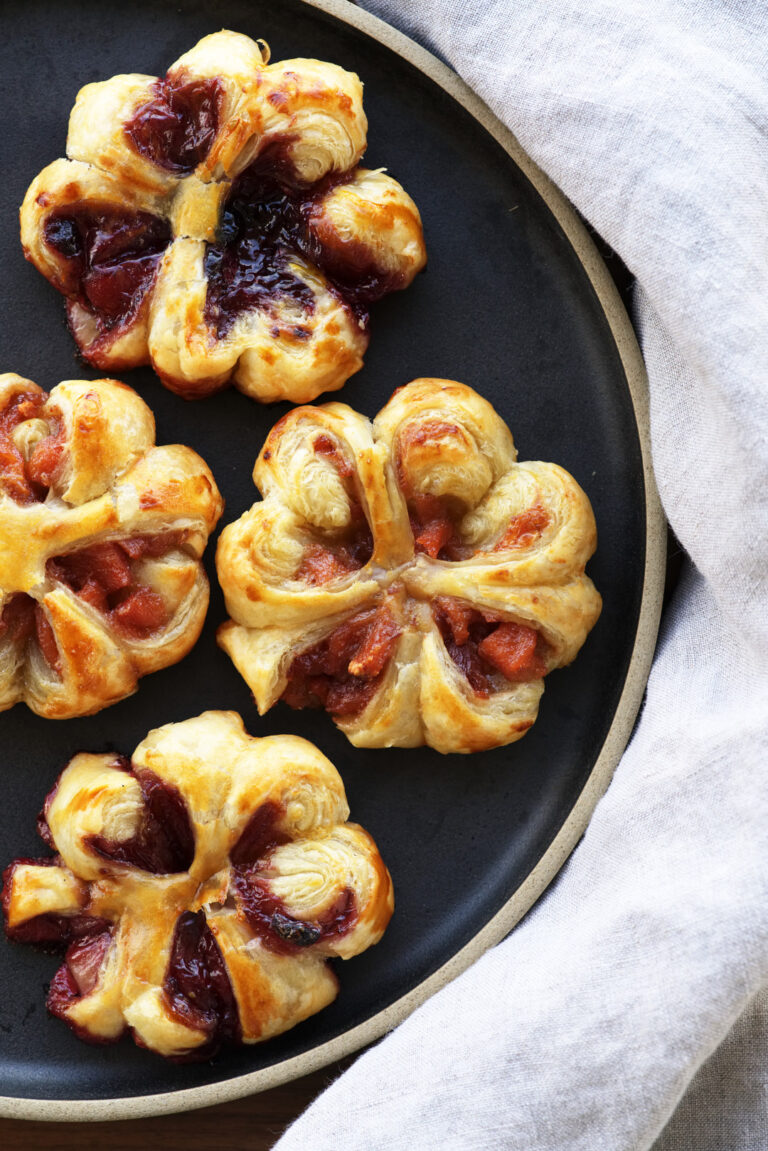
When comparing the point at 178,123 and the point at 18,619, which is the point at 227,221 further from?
the point at 18,619

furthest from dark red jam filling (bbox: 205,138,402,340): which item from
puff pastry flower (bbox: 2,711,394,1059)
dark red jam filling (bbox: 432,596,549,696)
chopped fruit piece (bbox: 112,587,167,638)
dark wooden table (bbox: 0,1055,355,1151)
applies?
dark wooden table (bbox: 0,1055,355,1151)

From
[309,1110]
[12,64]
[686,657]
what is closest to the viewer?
[309,1110]

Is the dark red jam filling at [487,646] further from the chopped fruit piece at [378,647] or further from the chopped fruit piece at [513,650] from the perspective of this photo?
the chopped fruit piece at [378,647]

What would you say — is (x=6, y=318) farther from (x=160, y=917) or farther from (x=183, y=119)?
(x=160, y=917)

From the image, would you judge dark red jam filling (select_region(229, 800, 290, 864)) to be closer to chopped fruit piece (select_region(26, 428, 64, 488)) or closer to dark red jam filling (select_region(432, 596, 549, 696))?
dark red jam filling (select_region(432, 596, 549, 696))

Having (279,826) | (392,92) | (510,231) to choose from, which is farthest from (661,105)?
(279,826)

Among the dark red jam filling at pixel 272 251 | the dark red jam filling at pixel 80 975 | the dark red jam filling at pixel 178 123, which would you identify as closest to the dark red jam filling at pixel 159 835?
the dark red jam filling at pixel 80 975
